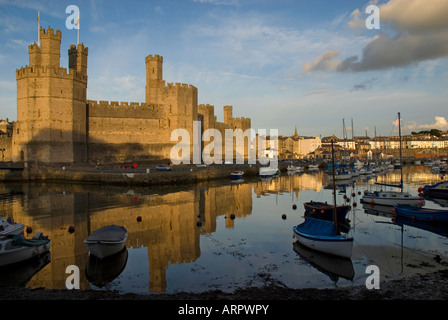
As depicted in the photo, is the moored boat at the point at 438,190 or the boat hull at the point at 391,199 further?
the moored boat at the point at 438,190

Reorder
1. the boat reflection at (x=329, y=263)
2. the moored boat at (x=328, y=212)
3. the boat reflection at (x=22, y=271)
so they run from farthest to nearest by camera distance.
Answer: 1. the moored boat at (x=328, y=212)
2. the boat reflection at (x=329, y=263)
3. the boat reflection at (x=22, y=271)

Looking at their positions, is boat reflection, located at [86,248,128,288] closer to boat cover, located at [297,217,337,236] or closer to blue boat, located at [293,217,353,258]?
blue boat, located at [293,217,353,258]

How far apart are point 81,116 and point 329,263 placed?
28.0m

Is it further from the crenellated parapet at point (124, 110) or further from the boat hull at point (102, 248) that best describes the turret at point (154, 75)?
the boat hull at point (102, 248)

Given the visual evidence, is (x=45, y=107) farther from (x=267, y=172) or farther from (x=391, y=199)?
(x=391, y=199)

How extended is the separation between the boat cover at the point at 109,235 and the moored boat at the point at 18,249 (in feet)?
4.30

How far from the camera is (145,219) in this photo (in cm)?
1339

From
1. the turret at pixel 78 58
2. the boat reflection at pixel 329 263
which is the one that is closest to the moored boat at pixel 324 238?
the boat reflection at pixel 329 263

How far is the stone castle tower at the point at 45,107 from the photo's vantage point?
2755 centimetres

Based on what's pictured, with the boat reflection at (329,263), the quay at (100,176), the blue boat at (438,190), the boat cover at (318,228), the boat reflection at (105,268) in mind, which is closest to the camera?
the boat reflection at (105,268)

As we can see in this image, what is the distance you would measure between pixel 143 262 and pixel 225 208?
871 cm

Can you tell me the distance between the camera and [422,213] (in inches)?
512

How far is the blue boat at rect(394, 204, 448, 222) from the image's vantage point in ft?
41.2
